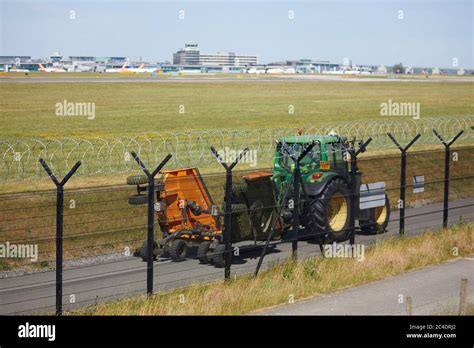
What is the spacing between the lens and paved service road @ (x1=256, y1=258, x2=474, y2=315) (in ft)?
37.3

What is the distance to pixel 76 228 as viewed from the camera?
17.9 m

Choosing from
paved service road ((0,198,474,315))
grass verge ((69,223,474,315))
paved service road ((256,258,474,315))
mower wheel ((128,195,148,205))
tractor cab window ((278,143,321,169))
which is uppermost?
tractor cab window ((278,143,321,169))

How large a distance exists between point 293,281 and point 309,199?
4.43 m

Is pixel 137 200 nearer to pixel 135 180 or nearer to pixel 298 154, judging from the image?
pixel 135 180

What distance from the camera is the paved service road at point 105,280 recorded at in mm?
12516

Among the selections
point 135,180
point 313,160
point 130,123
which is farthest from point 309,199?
point 130,123

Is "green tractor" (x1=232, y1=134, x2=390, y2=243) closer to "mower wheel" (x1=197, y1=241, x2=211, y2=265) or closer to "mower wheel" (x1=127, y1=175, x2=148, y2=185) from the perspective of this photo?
"mower wheel" (x1=197, y1=241, x2=211, y2=265)

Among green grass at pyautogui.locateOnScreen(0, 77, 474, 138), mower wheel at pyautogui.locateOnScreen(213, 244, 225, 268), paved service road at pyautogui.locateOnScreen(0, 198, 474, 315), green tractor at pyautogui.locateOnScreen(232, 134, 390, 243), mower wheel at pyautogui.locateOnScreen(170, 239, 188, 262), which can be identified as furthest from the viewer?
green grass at pyautogui.locateOnScreen(0, 77, 474, 138)

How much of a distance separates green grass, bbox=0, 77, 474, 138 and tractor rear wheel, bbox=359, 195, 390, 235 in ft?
72.4

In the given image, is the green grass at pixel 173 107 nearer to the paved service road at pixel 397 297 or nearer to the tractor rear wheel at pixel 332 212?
the tractor rear wheel at pixel 332 212

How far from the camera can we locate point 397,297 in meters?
12.2

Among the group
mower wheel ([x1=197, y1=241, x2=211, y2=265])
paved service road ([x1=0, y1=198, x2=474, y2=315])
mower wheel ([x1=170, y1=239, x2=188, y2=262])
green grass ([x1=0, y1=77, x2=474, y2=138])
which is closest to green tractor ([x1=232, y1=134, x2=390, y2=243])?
paved service road ([x1=0, y1=198, x2=474, y2=315])
